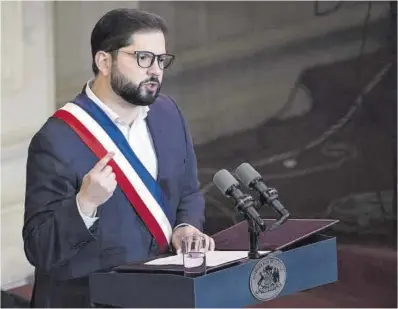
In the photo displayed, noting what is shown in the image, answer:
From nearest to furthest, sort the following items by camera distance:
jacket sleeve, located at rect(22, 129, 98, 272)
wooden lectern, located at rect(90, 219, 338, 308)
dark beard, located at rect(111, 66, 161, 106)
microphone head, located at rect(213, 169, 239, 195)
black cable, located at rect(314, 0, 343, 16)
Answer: wooden lectern, located at rect(90, 219, 338, 308), microphone head, located at rect(213, 169, 239, 195), jacket sleeve, located at rect(22, 129, 98, 272), dark beard, located at rect(111, 66, 161, 106), black cable, located at rect(314, 0, 343, 16)

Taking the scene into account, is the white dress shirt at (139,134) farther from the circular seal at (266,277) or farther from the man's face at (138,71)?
the circular seal at (266,277)

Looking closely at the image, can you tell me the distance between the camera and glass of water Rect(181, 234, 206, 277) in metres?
1.62

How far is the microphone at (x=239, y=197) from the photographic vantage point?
1.68 meters

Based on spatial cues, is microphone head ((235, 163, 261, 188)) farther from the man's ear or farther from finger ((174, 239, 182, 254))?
the man's ear

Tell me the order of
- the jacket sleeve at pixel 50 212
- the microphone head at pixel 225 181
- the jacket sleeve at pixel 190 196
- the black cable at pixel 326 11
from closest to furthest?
the microphone head at pixel 225 181 → the jacket sleeve at pixel 50 212 → the jacket sleeve at pixel 190 196 → the black cable at pixel 326 11

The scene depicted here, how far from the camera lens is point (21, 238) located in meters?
2.11

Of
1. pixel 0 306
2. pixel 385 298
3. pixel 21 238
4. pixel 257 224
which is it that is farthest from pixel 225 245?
pixel 385 298

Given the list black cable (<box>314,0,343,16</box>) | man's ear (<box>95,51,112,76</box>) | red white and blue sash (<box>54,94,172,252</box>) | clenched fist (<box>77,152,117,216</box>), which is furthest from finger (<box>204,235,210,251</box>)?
black cable (<box>314,0,343,16</box>)

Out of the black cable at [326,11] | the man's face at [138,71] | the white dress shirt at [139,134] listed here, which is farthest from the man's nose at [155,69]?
the black cable at [326,11]

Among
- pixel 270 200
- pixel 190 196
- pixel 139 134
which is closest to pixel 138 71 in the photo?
pixel 139 134

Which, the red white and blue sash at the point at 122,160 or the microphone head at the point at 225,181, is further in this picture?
the red white and blue sash at the point at 122,160

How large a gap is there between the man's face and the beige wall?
0.88 feet

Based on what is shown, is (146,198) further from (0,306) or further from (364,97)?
(364,97)

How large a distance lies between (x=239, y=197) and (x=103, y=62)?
0.56m
